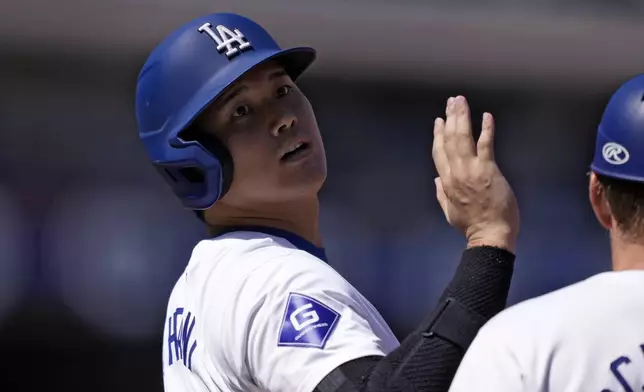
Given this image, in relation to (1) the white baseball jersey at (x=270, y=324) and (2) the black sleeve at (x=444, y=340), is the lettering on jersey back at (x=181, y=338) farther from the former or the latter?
(2) the black sleeve at (x=444, y=340)

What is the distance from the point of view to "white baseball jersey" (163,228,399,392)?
6.06 ft

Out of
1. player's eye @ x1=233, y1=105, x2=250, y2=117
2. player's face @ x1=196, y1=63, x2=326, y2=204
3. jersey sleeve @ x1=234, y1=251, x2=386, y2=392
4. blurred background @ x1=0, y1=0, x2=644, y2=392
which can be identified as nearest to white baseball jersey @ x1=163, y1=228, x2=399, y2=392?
jersey sleeve @ x1=234, y1=251, x2=386, y2=392

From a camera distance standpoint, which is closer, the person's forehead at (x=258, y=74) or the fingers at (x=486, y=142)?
the fingers at (x=486, y=142)

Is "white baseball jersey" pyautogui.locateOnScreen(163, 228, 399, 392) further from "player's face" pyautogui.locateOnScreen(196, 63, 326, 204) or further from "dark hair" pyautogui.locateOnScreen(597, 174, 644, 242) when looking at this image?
"dark hair" pyautogui.locateOnScreen(597, 174, 644, 242)

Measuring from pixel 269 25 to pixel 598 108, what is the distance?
2.38 m

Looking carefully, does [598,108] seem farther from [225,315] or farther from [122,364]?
[225,315]

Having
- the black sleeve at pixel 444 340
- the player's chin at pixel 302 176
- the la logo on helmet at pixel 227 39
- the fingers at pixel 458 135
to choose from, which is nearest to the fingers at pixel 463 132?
the fingers at pixel 458 135

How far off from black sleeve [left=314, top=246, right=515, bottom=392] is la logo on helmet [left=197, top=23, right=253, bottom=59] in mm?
683

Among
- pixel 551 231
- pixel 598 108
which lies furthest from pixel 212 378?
pixel 598 108

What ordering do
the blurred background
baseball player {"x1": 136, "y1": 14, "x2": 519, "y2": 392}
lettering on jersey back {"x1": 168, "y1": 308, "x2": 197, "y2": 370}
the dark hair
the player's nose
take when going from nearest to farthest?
the dark hair
baseball player {"x1": 136, "y1": 14, "x2": 519, "y2": 392}
lettering on jersey back {"x1": 168, "y1": 308, "x2": 197, "y2": 370}
the player's nose
the blurred background

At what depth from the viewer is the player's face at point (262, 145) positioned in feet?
7.28

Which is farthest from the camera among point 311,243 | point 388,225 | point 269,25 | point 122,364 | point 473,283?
point 269,25

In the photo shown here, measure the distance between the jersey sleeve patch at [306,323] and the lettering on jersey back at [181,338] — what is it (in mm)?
301

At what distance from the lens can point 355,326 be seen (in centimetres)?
189
